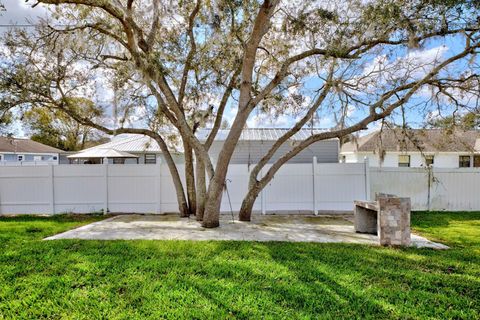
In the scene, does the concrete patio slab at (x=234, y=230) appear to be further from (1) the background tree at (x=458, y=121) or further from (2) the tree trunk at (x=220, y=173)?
(1) the background tree at (x=458, y=121)

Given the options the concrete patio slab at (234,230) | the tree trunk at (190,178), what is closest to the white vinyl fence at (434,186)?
the concrete patio slab at (234,230)

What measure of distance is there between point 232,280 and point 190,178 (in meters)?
5.18

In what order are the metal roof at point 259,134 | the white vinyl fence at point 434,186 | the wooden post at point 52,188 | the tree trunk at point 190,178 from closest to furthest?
1. the tree trunk at point 190,178
2. the wooden post at point 52,188
3. the white vinyl fence at point 434,186
4. the metal roof at point 259,134

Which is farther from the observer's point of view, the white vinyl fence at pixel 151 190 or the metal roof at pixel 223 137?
the metal roof at pixel 223 137

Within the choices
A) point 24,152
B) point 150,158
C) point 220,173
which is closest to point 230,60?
point 220,173

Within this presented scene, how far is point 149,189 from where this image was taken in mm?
9477

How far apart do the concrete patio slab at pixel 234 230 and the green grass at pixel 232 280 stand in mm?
542

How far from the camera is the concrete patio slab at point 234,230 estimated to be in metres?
6.20

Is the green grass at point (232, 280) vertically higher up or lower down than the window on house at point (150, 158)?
lower down

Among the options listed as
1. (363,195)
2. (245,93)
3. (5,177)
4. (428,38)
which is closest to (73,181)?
(5,177)

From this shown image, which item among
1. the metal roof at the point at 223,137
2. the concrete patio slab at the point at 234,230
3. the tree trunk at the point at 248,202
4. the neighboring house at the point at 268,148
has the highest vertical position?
the metal roof at the point at 223,137

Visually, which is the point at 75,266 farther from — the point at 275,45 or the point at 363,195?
the point at 363,195

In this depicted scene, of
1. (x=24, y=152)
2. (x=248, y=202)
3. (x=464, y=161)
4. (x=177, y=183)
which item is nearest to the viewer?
(x=248, y=202)

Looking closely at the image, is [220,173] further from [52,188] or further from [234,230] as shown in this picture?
[52,188]
